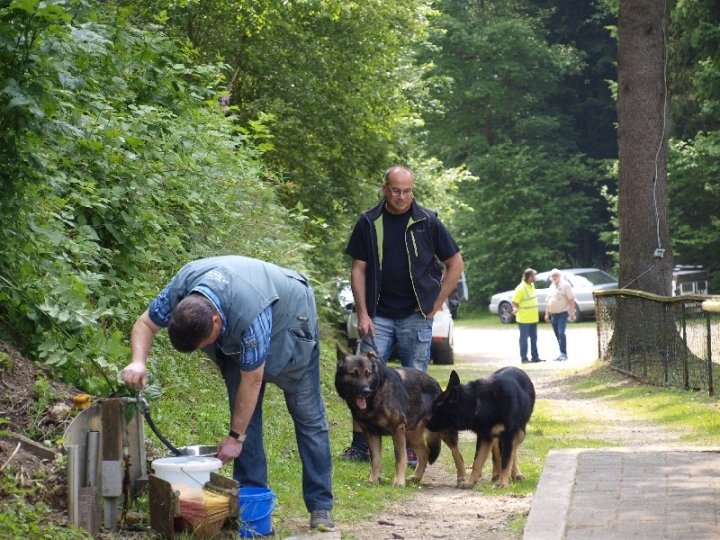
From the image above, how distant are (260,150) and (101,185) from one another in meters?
4.77

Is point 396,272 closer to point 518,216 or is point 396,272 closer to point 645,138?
point 645,138

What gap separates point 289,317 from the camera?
6020mm

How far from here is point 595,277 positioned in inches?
1519

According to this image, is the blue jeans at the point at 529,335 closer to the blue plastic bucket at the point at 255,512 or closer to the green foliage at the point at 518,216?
the blue plastic bucket at the point at 255,512

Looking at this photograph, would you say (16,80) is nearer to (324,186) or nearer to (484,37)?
(324,186)

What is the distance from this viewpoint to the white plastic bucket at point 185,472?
18.7 ft

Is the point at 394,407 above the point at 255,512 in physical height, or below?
above

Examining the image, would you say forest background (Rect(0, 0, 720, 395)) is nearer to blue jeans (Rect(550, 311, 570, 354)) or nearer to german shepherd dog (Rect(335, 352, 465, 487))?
german shepherd dog (Rect(335, 352, 465, 487))

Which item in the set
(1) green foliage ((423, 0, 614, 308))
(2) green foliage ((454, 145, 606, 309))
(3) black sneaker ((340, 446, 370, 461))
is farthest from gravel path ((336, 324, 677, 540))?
(1) green foliage ((423, 0, 614, 308))

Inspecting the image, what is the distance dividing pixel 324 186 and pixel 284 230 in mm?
6145

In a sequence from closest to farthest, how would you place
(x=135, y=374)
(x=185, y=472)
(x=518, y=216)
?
(x=135, y=374)
(x=185, y=472)
(x=518, y=216)

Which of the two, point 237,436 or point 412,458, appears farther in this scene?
point 412,458

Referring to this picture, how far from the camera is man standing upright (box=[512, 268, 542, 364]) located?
2270cm

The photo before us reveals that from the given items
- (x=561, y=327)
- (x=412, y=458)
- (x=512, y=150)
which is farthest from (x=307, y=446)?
(x=512, y=150)
